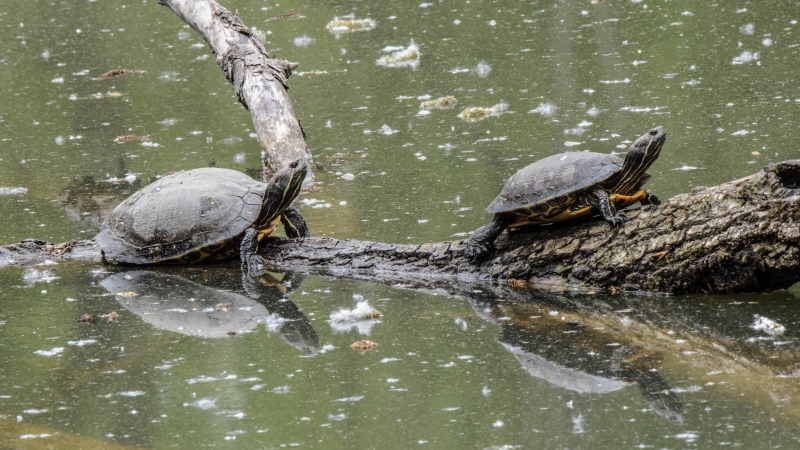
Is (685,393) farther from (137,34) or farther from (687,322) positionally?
(137,34)

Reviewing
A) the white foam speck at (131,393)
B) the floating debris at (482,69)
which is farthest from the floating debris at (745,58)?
the white foam speck at (131,393)

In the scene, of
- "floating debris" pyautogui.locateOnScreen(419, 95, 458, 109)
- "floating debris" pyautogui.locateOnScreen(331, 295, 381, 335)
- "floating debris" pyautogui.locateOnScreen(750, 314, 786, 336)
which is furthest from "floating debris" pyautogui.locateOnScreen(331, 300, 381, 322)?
"floating debris" pyautogui.locateOnScreen(419, 95, 458, 109)

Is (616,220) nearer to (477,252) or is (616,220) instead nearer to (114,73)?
(477,252)

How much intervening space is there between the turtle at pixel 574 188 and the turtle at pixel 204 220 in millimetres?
1425

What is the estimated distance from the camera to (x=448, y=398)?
11.3 ft

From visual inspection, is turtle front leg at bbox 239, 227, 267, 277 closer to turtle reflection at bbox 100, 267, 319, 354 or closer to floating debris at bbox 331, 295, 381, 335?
turtle reflection at bbox 100, 267, 319, 354

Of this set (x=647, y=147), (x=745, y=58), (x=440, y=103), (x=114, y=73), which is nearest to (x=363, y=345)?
(x=647, y=147)

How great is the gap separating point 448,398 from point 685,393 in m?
0.95

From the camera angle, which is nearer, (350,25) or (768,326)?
(768,326)

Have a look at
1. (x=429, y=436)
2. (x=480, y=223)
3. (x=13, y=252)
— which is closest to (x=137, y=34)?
(x=13, y=252)

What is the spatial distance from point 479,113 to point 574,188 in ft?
12.4

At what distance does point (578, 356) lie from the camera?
3.77m

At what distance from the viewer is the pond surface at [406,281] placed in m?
3.35

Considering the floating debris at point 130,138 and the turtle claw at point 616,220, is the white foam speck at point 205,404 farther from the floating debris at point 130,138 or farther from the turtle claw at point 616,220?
the floating debris at point 130,138
